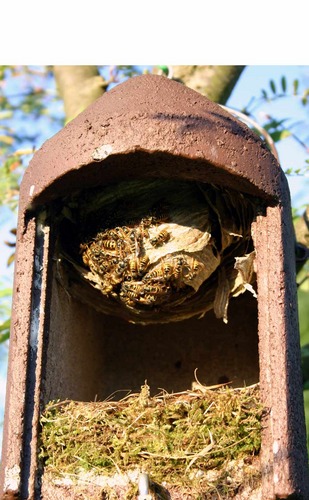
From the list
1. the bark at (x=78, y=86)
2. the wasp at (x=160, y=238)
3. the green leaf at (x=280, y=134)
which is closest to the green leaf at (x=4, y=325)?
the bark at (x=78, y=86)

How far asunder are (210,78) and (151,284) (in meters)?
1.67

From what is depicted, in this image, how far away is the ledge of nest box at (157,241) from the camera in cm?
321

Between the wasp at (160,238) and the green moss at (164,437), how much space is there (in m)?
0.47

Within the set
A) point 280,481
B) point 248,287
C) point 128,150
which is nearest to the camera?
point 280,481

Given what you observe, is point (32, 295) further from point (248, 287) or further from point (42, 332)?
point (248, 287)

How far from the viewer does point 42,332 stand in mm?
3020

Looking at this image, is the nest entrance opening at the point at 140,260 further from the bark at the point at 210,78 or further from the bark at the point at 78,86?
the bark at the point at 78,86

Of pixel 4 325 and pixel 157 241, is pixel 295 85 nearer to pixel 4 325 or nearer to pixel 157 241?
pixel 4 325

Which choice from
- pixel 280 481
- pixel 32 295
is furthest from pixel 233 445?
pixel 32 295

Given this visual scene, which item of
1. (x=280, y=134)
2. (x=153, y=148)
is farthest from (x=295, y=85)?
(x=153, y=148)

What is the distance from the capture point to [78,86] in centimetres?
480

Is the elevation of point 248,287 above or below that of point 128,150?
below

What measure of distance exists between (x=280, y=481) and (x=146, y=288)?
2.54 ft

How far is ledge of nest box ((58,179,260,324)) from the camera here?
321cm
